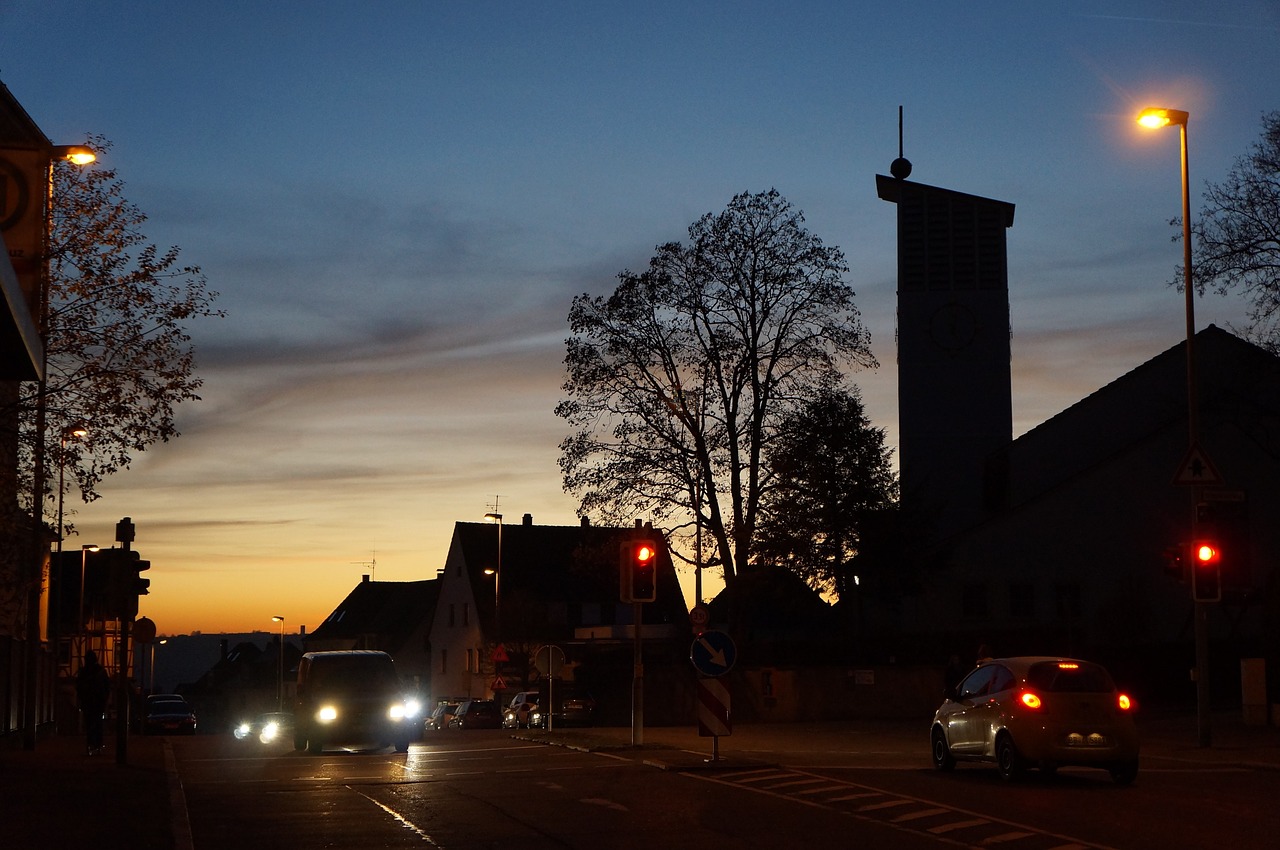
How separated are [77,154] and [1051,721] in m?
15.1

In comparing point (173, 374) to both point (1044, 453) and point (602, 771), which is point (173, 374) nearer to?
point (602, 771)

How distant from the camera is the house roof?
106500mm

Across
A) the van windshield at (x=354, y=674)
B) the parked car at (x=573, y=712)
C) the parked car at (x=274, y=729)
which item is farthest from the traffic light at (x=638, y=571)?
the parked car at (x=573, y=712)

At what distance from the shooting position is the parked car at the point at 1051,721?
60.1 ft

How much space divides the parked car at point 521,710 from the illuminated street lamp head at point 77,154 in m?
35.0

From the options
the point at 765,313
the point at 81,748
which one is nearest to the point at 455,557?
the point at 765,313

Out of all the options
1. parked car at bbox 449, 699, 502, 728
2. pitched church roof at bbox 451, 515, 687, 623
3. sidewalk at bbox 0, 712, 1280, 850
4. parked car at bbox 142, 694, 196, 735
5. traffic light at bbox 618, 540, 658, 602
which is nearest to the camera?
sidewalk at bbox 0, 712, 1280, 850

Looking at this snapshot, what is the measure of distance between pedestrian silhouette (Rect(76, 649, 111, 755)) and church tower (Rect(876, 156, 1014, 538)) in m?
43.3

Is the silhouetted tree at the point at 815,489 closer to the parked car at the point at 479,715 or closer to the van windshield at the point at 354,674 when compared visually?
the van windshield at the point at 354,674

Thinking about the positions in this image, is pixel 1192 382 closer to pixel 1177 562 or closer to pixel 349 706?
pixel 1177 562

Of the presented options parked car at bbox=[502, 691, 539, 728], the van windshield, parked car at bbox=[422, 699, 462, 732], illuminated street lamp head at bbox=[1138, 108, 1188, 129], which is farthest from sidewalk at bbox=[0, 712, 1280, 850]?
parked car at bbox=[422, 699, 462, 732]

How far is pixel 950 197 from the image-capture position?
2817 inches

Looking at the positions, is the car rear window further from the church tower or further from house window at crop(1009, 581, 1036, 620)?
the church tower

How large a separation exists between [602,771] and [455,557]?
70362 millimetres
